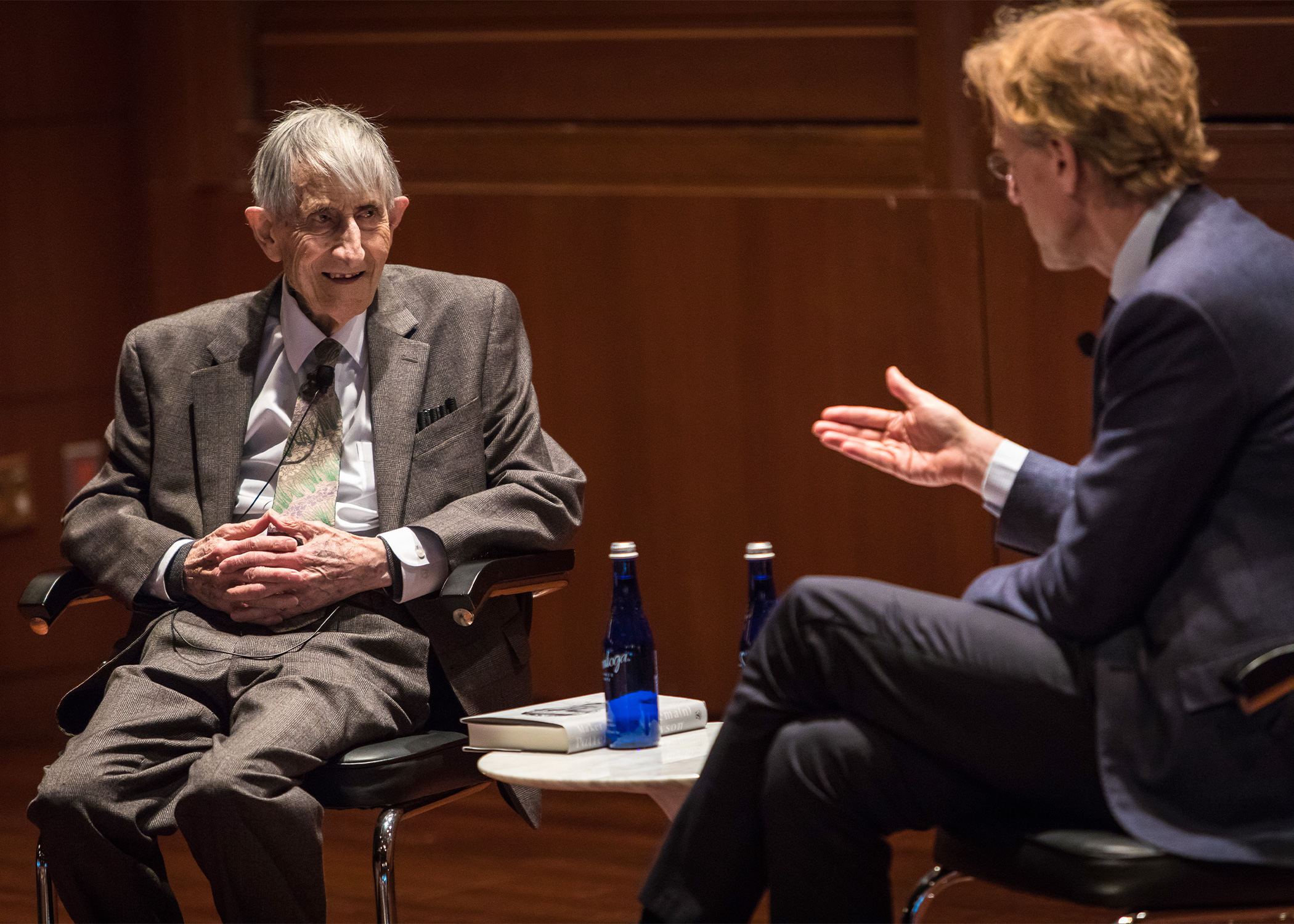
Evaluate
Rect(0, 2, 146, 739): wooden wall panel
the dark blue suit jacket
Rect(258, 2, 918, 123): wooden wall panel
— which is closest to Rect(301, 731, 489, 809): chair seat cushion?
the dark blue suit jacket

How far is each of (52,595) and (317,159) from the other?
806 mm

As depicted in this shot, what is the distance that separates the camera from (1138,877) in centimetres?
164

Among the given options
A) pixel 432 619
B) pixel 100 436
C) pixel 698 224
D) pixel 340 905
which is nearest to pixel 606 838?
pixel 340 905

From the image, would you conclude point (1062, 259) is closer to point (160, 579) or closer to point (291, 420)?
point (291, 420)

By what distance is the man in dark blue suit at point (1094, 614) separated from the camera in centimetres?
165

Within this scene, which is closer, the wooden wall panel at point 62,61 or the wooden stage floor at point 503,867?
the wooden stage floor at point 503,867

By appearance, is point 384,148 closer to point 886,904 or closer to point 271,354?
point 271,354

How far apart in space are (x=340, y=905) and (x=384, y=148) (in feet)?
5.07

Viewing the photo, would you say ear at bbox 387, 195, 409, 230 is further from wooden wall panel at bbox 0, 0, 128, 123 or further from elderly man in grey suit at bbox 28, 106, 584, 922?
wooden wall panel at bbox 0, 0, 128, 123

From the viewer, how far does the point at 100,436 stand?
4.69m

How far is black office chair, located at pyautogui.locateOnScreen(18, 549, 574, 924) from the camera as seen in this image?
7.20 feet

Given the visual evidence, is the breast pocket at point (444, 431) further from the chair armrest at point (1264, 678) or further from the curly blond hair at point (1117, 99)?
the chair armrest at point (1264, 678)

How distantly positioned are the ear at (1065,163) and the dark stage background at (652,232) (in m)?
1.76

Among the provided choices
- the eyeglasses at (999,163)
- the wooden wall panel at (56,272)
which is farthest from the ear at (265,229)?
the wooden wall panel at (56,272)
